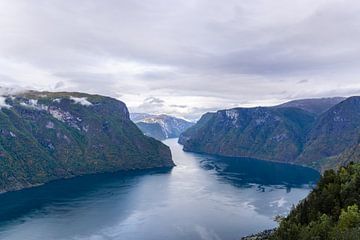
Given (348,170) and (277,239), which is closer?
(277,239)

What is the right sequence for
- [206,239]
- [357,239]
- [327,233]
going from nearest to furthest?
[357,239] → [327,233] → [206,239]

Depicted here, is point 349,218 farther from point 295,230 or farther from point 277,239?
point 277,239

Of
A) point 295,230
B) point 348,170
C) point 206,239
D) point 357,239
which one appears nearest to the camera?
point 357,239

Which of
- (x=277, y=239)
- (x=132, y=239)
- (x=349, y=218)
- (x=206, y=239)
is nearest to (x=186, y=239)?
(x=206, y=239)

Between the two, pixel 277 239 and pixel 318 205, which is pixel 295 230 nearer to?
pixel 277 239

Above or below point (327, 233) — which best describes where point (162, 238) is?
below

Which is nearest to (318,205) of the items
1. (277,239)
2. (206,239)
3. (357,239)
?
(277,239)

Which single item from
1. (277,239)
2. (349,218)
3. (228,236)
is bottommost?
(228,236)
